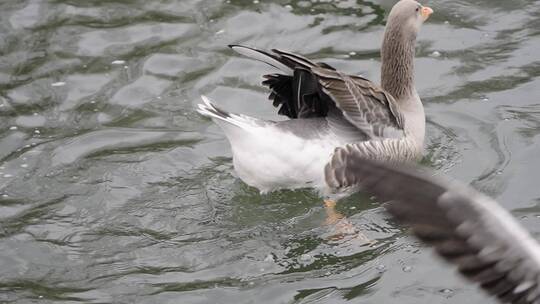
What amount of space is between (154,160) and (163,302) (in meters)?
1.95

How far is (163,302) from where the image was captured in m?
5.99

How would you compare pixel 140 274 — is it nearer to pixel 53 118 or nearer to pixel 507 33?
pixel 53 118

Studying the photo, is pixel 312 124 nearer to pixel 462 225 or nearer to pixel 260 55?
pixel 260 55

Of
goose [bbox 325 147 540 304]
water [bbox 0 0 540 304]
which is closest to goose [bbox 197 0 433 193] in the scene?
water [bbox 0 0 540 304]

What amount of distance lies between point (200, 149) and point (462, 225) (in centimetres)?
367

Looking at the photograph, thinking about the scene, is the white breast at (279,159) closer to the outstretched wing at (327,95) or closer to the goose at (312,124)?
the goose at (312,124)

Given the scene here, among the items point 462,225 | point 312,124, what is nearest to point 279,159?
point 312,124

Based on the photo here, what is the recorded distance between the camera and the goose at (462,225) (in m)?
4.54

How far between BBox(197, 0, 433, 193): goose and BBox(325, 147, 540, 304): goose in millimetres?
2415

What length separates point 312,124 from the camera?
7.40m

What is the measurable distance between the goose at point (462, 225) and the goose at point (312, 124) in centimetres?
241

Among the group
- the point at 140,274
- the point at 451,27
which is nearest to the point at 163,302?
the point at 140,274

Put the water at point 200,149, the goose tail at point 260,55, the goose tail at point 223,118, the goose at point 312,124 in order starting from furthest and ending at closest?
the goose at point 312,124, the goose tail at point 223,118, the goose tail at point 260,55, the water at point 200,149

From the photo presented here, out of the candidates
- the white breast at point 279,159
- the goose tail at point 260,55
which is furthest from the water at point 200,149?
the goose tail at point 260,55
